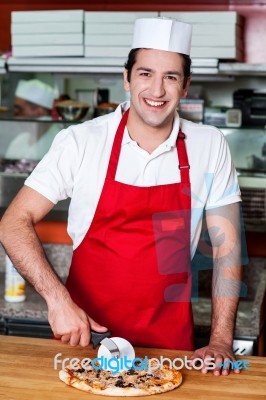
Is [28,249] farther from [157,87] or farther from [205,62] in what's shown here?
[205,62]

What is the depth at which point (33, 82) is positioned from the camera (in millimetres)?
4188

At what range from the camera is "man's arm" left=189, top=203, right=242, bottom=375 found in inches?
94.5

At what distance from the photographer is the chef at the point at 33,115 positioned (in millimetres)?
4039

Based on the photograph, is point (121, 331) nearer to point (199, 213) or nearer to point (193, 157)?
point (199, 213)

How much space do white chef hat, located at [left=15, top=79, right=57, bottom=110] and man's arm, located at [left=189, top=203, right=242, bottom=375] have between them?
1869 millimetres

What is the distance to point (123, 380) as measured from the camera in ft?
6.59

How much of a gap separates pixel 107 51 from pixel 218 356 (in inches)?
69.1

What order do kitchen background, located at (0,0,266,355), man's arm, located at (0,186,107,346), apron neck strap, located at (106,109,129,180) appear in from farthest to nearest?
kitchen background, located at (0,0,266,355)
apron neck strap, located at (106,109,129,180)
man's arm, located at (0,186,107,346)

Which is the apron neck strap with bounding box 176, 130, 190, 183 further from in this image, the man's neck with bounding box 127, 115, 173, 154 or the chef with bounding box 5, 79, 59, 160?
the chef with bounding box 5, 79, 59, 160

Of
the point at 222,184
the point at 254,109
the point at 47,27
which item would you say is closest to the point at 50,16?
the point at 47,27

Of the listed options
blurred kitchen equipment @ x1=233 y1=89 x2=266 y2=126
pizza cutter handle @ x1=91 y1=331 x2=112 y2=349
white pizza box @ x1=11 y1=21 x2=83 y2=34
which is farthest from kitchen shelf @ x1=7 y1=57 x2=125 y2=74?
pizza cutter handle @ x1=91 y1=331 x2=112 y2=349

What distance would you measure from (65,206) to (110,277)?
1175 millimetres

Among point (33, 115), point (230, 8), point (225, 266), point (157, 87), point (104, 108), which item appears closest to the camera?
point (157, 87)

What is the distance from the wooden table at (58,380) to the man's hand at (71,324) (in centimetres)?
11
